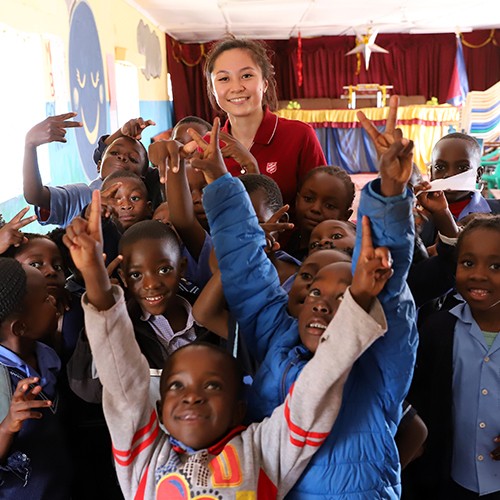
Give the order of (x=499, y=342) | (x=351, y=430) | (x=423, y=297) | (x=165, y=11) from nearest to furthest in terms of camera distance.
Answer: (x=351, y=430), (x=499, y=342), (x=423, y=297), (x=165, y=11)

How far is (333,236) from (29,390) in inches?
30.1

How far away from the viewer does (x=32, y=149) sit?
182 centimetres

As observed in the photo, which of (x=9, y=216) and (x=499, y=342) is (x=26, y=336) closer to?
(x=499, y=342)

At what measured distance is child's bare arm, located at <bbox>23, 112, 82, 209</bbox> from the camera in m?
1.79

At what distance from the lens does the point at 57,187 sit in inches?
79.4

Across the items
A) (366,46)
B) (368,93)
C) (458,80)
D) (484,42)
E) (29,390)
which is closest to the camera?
(29,390)

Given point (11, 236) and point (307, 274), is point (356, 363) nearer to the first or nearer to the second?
point (307, 274)

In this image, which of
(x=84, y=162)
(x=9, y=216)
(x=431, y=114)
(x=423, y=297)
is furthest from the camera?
(x=431, y=114)

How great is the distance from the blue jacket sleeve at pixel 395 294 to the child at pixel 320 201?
783 mm

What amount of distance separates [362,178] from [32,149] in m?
7.97

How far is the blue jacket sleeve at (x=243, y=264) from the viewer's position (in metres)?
1.11

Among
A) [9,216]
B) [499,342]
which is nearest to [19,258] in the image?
[499,342]

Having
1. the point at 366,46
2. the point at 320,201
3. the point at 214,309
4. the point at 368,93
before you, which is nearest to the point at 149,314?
the point at 214,309

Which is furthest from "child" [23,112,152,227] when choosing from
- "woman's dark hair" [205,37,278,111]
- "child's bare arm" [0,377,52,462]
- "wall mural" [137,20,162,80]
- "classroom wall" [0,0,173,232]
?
"wall mural" [137,20,162,80]
